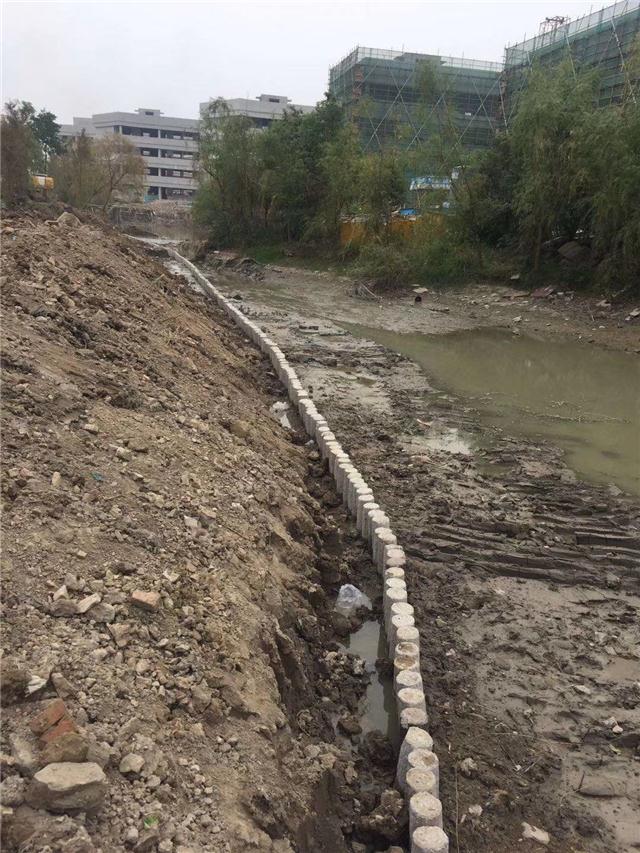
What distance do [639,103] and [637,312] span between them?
6078 millimetres

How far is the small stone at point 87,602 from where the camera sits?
10.8 ft

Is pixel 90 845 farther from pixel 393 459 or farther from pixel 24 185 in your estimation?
pixel 24 185

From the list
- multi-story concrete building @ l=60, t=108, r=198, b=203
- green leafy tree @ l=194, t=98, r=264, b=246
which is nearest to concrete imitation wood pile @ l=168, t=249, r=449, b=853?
green leafy tree @ l=194, t=98, r=264, b=246

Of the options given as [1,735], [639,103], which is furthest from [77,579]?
[639,103]

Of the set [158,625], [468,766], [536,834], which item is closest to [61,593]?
[158,625]

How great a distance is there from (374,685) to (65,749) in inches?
105

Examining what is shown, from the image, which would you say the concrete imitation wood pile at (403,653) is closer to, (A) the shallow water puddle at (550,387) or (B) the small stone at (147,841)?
(B) the small stone at (147,841)

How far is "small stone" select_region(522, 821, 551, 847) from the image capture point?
11.1 ft

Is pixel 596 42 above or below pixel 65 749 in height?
above

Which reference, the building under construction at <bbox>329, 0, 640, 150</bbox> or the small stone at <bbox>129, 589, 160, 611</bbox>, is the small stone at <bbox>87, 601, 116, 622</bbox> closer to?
the small stone at <bbox>129, 589, 160, 611</bbox>

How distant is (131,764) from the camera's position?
264 cm

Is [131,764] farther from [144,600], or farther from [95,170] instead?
[95,170]

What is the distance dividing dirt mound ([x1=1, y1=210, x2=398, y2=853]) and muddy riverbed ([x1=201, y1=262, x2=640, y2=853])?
728mm

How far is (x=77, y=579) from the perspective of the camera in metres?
3.50
